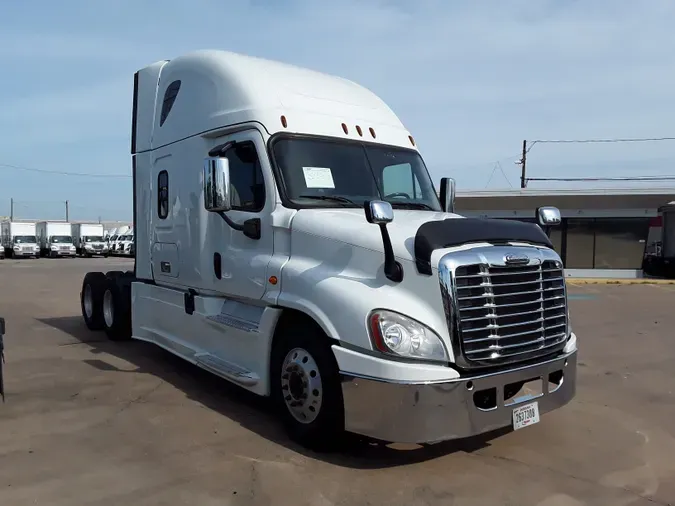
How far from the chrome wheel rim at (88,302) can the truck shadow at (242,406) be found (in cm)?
46

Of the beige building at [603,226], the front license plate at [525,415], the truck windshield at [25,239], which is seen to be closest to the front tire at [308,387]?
the front license plate at [525,415]

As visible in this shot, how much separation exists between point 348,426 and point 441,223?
1575mm

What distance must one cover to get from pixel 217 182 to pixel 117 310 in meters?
4.56

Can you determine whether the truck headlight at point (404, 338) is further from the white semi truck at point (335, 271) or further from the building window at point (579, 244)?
the building window at point (579, 244)

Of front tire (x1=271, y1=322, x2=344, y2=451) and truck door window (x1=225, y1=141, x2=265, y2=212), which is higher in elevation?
truck door window (x1=225, y1=141, x2=265, y2=212)

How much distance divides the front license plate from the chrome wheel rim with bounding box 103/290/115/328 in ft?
21.1

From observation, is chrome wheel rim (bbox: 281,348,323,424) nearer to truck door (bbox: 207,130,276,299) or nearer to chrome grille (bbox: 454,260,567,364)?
truck door (bbox: 207,130,276,299)

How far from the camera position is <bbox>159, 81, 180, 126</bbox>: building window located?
7.00 m

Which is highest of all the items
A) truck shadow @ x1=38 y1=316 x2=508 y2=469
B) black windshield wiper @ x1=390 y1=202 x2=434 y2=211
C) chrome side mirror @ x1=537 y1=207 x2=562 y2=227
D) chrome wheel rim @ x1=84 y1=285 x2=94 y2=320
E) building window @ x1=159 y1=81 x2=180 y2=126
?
building window @ x1=159 y1=81 x2=180 y2=126

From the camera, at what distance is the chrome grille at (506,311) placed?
4246mm

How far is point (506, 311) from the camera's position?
4.40m

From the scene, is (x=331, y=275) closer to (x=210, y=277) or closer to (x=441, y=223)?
(x=441, y=223)

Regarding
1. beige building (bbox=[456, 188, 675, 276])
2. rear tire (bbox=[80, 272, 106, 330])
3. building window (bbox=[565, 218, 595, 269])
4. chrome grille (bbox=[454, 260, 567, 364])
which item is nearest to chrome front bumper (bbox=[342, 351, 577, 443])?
chrome grille (bbox=[454, 260, 567, 364])

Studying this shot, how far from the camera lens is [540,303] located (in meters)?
4.67
